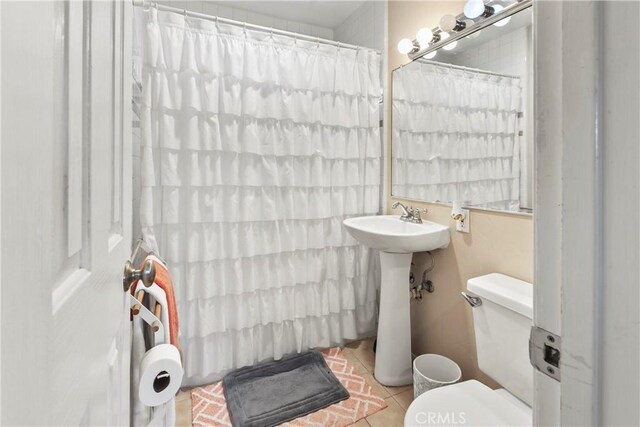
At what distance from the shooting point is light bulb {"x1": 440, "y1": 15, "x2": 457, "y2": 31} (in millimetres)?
1546

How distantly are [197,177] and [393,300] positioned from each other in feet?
4.34

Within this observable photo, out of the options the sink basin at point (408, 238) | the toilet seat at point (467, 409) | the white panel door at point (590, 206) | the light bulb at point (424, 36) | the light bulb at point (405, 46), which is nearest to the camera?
the white panel door at point (590, 206)

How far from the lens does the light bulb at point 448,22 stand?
5.07 feet

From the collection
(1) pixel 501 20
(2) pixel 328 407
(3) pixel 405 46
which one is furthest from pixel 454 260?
(3) pixel 405 46

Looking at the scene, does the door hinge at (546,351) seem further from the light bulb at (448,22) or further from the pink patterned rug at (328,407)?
the light bulb at (448,22)

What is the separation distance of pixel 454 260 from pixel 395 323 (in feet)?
1.64

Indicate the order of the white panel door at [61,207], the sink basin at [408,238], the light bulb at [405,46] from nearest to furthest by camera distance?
the white panel door at [61,207] → the sink basin at [408,238] → the light bulb at [405,46]

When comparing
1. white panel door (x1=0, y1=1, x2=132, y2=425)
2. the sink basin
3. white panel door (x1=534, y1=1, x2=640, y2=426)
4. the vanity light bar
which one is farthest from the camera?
the sink basin

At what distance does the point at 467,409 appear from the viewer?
1.09 m

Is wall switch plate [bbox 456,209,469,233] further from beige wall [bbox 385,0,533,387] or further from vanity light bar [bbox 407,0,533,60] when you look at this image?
vanity light bar [bbox 407,0,533,60]

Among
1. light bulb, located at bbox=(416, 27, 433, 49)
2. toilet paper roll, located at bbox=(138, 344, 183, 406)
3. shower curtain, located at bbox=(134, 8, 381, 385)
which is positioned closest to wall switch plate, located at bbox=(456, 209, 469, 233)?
shower curtain, located at bbox=(134, 8, 381, 385)

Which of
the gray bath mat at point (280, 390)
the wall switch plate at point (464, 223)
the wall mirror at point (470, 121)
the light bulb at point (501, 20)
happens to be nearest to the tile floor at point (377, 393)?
the gray bath mat at point (280, 390)

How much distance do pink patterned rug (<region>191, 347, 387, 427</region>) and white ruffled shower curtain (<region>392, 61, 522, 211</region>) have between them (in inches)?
46.8

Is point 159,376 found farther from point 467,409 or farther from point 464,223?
point 464,223
